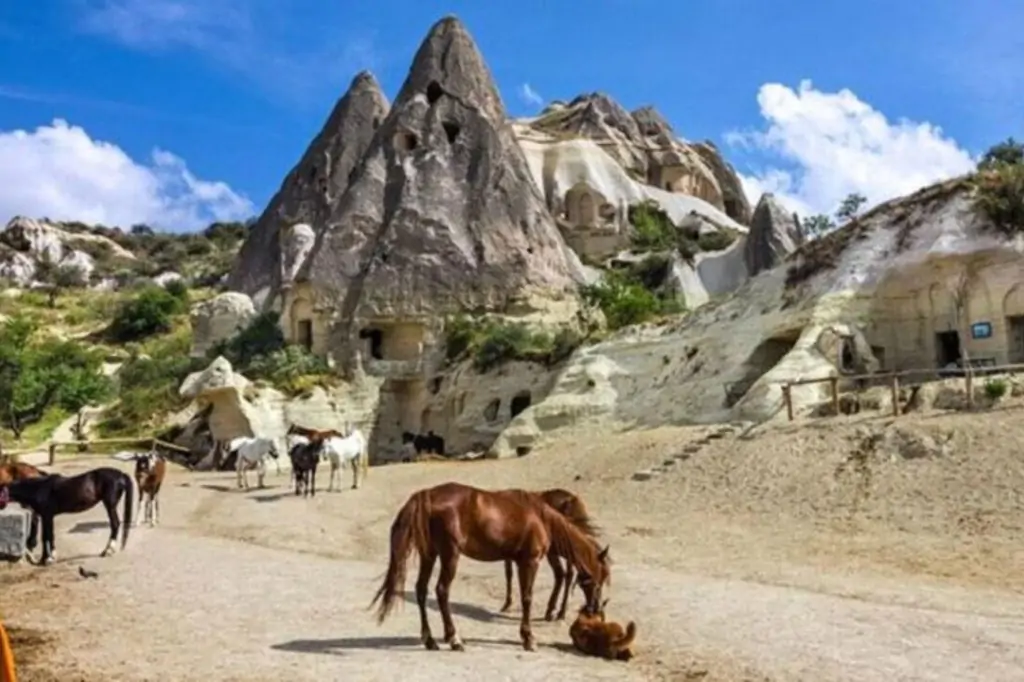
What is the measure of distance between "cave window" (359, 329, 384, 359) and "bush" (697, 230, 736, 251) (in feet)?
107

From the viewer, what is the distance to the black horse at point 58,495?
46.6 feet

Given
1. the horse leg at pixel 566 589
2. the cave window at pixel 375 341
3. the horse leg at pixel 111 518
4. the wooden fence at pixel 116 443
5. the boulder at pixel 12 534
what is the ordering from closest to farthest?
1. the horse leg at pixel 566 589
2. the boulder at pixel 12 534
3. the horse leg at pixel 111 518
4. the wooden fence at pixel 116 443
5. the cave window at pixel 375 341

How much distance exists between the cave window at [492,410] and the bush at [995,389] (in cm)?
1902

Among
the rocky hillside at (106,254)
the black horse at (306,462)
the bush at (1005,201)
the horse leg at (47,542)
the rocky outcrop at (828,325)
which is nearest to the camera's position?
the horse leg at (47,542)

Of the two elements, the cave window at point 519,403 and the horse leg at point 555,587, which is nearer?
the horse leg at point 555,587

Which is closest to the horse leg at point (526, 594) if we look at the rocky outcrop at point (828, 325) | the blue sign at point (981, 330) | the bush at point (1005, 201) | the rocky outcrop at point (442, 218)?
the rocky outcrop at point (828, 325)

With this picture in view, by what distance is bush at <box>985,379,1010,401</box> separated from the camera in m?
21.3

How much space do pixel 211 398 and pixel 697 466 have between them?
71.7 ft

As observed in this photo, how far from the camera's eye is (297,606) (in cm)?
1116

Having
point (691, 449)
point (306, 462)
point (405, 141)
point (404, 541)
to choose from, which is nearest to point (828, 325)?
point (691, 449)

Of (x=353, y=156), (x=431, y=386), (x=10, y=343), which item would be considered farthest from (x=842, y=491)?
(x=353, y=156)

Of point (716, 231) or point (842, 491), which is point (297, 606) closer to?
point (842, 491)

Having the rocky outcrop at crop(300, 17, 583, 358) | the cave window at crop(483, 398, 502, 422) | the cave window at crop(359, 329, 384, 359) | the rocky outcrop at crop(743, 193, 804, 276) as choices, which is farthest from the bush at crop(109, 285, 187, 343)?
the rocky outcrop at crop(743, 193, 804, 276)

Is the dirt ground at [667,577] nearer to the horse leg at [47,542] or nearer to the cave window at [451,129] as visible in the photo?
the horse leg at [47,542]
